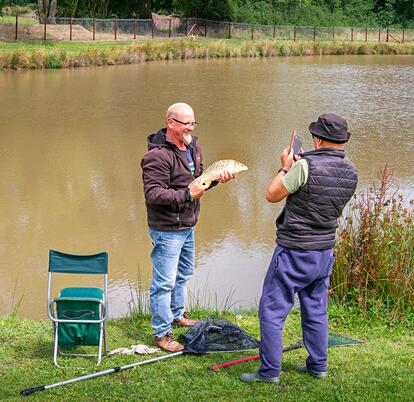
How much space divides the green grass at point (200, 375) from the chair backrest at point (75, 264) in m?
0.57

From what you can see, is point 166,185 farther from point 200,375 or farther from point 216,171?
point 200,375

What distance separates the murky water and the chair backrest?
1737 millimetres

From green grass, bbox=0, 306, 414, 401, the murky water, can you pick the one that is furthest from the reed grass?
the murky water

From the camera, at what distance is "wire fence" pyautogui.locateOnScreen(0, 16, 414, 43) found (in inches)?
1444

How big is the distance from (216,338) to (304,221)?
4.44 ft

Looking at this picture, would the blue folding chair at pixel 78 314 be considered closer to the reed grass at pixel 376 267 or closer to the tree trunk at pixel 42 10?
the reed grass at pixel 376 267

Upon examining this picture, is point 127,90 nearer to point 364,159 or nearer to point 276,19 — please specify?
point 364,159

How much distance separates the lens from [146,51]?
3206 centimetres

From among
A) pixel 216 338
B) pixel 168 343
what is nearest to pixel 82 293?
pixel 168 343

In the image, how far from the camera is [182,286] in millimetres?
5988

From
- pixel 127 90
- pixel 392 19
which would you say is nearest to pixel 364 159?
pixel 127 90

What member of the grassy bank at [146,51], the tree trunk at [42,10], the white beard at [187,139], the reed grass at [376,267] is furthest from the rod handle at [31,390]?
the tree trunk at [42,10]

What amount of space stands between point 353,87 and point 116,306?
738 inches

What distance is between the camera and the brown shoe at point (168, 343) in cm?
565
